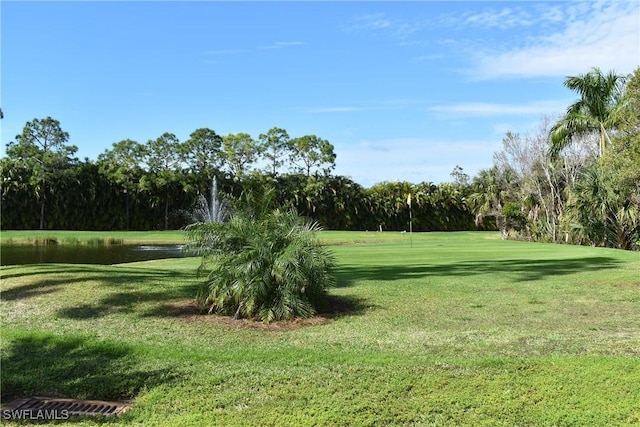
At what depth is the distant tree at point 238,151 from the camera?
62750 mm

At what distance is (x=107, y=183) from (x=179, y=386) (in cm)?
5433

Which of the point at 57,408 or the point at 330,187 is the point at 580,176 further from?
the point at 57,408

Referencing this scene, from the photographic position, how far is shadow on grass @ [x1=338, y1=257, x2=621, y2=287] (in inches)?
565

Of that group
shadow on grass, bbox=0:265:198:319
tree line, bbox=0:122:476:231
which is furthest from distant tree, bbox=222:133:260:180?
shadow on grass, bbox=0:265:198:319

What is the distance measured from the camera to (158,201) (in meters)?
57.6

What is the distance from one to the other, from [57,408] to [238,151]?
58512mm

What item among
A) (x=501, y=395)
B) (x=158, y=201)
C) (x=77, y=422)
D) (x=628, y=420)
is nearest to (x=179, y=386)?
(x=77, y=422)

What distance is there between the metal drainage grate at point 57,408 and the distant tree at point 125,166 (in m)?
52.6

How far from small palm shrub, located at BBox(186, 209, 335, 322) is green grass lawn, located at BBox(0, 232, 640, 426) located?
398 millimetres

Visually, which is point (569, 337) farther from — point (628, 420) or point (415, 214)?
point (415, 214)

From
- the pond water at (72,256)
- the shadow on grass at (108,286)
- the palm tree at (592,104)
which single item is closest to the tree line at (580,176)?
the palm tree at (592,104)

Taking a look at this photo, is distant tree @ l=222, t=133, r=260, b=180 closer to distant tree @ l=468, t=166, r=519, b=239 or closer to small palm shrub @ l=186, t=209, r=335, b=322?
distant tree @ l=468, t=166, r=519, b=239

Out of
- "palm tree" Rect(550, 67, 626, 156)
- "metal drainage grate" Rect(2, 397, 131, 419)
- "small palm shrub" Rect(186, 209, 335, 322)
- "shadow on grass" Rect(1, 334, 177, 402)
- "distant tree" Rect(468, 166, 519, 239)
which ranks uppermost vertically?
"palm tree" Rect(550, 67, 626, 156)

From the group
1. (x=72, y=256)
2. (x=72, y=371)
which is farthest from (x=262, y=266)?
(x=72, y=256)
